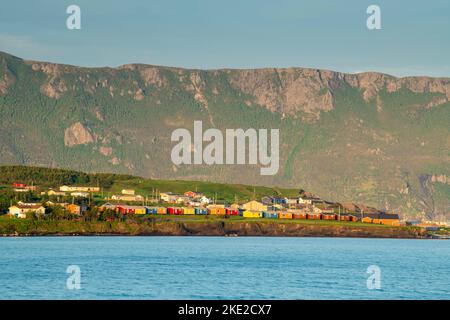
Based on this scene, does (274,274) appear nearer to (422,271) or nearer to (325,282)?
(325,282)

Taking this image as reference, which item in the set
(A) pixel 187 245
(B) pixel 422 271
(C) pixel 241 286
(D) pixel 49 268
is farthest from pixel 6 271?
(A) pixel 187 245

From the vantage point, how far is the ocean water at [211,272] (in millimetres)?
94875

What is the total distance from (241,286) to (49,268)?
26791mm

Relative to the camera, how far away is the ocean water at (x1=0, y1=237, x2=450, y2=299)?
3735 inches

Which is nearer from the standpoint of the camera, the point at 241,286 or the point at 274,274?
the point at 241,286

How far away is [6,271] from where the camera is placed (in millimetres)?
113812

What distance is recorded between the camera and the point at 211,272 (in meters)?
117
